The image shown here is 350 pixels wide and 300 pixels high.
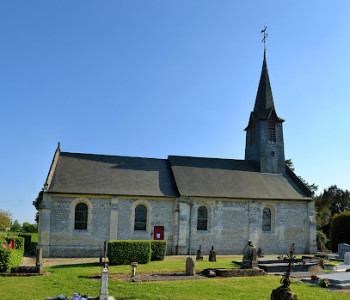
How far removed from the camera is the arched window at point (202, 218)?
81.1 ft

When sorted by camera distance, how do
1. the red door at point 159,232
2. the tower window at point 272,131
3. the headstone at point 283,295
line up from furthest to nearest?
the tower window at point 272,131 < the red door at point 159,232 < the headstone at point 283,295

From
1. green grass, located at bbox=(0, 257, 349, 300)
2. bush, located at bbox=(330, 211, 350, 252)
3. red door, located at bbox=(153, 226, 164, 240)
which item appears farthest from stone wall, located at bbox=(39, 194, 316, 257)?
green grass, located at bbox=(0, 257, 349, 300)

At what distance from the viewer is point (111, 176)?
24.8 m

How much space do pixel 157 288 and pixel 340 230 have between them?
2292 centimetres

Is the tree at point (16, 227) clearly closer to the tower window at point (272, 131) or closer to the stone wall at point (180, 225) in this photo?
the stone wall at point (180, 225)

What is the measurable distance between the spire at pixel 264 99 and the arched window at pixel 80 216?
58.9 ft

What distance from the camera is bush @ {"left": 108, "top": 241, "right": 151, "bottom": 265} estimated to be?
59.1 ft

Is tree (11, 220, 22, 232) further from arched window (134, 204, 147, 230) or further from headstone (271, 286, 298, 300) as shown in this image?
headstone (271, 286, 298, 300)

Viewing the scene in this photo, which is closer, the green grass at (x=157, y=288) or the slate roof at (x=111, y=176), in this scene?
the green grass at (x=157, y=288)

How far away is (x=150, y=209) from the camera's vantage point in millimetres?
23828

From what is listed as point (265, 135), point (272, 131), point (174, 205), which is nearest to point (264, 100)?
point (272, 131)

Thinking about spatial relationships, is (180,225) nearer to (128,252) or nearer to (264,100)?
(128,252)

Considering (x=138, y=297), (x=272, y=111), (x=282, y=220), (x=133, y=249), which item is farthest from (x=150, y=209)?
(x=272, y=111)

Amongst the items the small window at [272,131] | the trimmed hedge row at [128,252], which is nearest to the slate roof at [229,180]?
the small window at [272,131]
